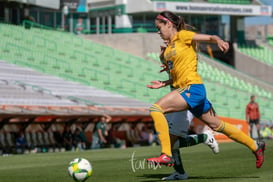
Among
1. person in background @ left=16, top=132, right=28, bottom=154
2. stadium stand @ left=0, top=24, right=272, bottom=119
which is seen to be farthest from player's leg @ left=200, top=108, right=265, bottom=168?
stadium stand @ left=0, top=24, right=272, bottom=119

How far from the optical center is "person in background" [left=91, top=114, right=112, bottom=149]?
27047mm

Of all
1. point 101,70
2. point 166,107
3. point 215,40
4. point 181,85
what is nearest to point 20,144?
point 101,70

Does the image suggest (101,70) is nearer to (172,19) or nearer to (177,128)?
(177,128)

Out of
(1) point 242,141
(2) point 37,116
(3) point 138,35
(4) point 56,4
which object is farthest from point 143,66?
(1) point 242,141

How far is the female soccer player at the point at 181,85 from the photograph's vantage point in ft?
28.7

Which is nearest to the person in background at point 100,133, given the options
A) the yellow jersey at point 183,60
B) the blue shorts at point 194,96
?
the yellow jersey at point 183,60

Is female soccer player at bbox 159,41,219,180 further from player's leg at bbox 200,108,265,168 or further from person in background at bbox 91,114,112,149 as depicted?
person in background at bbox 91,114,112,149

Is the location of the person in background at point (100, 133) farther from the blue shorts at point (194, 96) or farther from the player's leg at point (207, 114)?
the blue shorts at point (194, 96)

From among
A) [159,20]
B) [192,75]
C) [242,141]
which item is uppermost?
[159,20]

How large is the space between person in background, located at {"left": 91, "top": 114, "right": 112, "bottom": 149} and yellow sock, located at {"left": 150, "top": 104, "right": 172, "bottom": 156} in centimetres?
1824

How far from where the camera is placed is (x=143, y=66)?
42.8 meters

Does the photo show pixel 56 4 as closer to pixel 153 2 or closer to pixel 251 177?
pixel 153 2

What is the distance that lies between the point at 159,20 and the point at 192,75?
34.9 inches

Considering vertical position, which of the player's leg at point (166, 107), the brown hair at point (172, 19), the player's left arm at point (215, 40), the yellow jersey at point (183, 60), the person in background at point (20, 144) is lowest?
the person in background at point (20, 144)
